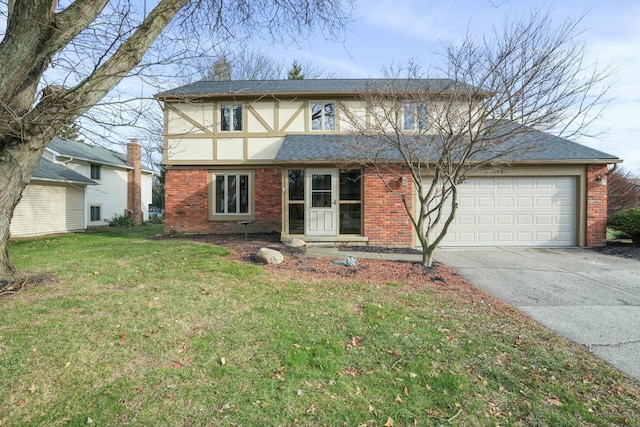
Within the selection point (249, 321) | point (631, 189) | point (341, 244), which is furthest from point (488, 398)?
point (631, 189)

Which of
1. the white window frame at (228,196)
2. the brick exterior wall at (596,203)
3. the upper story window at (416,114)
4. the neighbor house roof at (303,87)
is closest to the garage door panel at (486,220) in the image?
the brick exterior wall at (596,203)

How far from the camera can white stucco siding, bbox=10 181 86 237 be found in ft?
45.0

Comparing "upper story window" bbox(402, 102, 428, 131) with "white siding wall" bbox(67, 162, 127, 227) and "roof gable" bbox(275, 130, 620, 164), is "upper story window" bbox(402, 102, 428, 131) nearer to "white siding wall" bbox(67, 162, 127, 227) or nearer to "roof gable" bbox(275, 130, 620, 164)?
"roof gable" bbox(275, 130, 620, 164)

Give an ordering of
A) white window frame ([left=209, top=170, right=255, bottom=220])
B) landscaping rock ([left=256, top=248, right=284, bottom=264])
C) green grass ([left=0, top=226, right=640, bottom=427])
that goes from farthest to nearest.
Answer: white window frame ([left=209, top=170, right=255, bottom=220])
landscaping rock ([left=256, top=248, right=284, bottom=264])
green grass ([left=0, top=226, right=640, bottom=427])

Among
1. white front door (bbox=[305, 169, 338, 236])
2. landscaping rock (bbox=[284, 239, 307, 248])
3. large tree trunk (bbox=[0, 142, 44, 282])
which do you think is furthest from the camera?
white front door (bbox=[305, 169, 338, 236])

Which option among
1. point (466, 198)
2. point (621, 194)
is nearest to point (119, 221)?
point (466, 198)

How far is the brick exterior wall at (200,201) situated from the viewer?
1287 cm

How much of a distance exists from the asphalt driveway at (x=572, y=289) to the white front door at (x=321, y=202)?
3.53 meters

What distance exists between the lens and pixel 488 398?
2824mm

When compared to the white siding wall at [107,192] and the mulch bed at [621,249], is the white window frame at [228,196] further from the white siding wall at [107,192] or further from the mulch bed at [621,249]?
the mulch bed at [621,249]

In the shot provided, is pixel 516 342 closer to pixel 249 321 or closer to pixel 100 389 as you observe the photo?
pixel 249 321

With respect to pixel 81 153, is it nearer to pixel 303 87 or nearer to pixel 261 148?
pixel 261 148

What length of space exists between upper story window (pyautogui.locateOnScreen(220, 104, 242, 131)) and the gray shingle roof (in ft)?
25.5

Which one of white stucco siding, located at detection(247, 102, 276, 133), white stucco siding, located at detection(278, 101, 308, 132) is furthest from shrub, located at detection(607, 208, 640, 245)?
white stucco siding, located at detection(247, 102, 276, 133)
